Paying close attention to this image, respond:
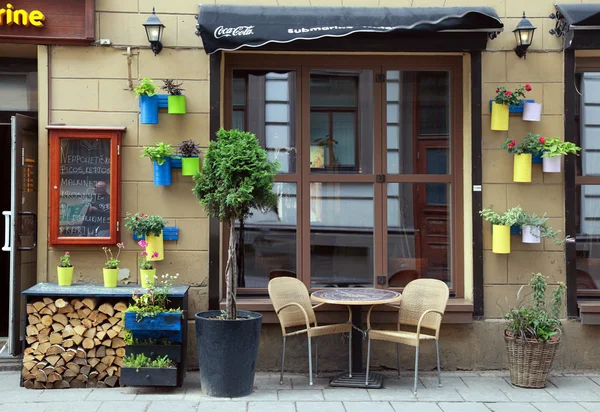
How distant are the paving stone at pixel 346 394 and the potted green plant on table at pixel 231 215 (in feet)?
2.15

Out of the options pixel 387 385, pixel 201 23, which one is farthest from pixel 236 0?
pixel 387 385

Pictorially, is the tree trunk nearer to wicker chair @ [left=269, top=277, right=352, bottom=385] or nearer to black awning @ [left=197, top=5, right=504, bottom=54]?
wicker chair @ [left=269, top=277, right=352, bottom=385]

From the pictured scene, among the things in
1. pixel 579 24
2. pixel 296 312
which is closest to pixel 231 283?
pixel 296 312

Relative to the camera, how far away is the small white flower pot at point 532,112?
263 inches

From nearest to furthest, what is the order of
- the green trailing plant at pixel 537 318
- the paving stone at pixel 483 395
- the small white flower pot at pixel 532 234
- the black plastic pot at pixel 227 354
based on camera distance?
the black plastic pot at pixel 227 354, the paving stone at pixel 483 395, the green trailing plant at pixel 537 318, the small white flower pot at pixel 532 234

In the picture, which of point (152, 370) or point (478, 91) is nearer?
point (152, 370)

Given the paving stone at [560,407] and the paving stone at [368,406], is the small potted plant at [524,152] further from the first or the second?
the paving stone at [368,406]

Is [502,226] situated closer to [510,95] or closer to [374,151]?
[510,95]

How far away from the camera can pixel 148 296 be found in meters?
5.97

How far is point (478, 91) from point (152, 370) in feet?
12.7

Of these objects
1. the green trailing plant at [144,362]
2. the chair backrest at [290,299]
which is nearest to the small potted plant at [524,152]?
the chair backrest at [290,299]

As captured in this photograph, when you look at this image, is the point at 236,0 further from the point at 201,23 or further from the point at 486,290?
the point at 486,290

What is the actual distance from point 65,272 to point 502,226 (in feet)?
13.0

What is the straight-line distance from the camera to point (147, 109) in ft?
21.5
